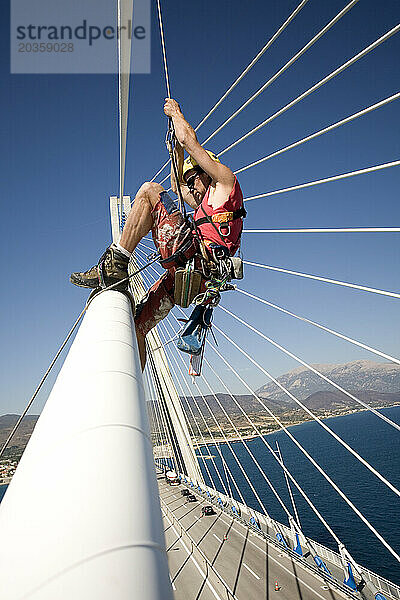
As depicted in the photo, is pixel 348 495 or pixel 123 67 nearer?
pixel 123 67

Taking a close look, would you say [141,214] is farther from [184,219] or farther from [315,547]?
[315,547]

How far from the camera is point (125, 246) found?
2209 mm

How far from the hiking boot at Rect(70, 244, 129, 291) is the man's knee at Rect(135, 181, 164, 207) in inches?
13.8

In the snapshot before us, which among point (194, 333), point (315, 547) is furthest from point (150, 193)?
point (315, 547)

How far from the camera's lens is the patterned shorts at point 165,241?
7.26ft

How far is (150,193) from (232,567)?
1515cm

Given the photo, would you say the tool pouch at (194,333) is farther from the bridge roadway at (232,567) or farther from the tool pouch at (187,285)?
the bridge roadway at (232,567)

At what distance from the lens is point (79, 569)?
412mm

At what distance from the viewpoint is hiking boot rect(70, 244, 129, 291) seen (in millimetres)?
1992

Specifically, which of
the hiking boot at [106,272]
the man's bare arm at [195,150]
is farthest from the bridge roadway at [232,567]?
the man's bare arm at [195,150]

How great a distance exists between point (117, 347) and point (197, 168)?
1.65 m

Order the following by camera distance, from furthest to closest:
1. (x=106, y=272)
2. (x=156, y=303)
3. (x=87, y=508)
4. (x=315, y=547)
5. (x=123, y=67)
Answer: (x=315, y=547) → (x=123, y=67) → (x=156, y=303) → (x=106, y=272) → (x=87, y=508)

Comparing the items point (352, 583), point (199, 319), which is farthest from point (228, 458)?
point (199, 319)

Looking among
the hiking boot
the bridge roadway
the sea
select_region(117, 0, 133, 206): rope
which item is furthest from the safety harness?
the sea
